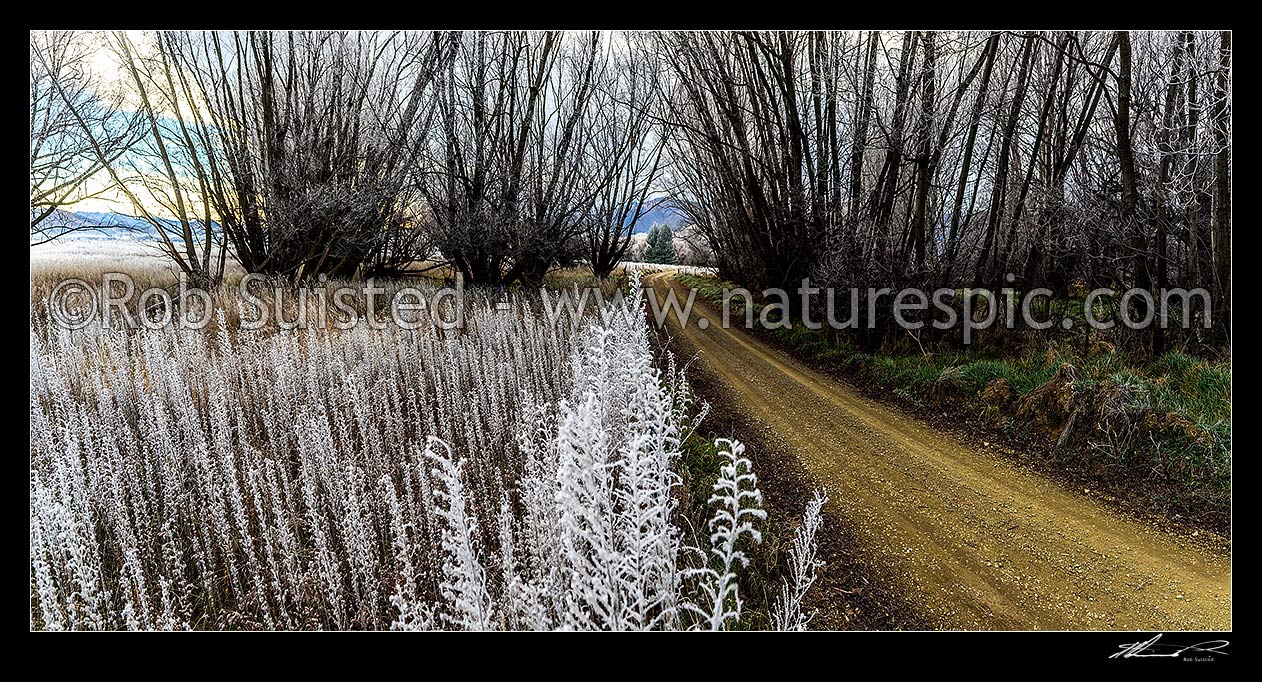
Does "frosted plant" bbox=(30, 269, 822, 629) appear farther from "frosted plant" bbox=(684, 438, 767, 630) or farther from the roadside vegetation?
the roadside vegetation

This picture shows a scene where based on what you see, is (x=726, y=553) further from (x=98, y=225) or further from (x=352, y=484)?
(x=98, y=225)

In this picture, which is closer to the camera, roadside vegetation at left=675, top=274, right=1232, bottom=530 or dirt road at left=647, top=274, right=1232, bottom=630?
dirt road at left=647, top=274, right=1232, bottom=630

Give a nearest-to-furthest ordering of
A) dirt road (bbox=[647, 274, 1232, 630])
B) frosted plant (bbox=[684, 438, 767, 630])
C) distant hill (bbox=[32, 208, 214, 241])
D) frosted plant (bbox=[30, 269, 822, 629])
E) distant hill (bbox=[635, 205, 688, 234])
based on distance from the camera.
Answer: frosted plant (bbox=[684, 438, 767, 630]) < frosted plant (bbox=[30, 269, 822, 629]) < dirt road (bbox=[647, 274, 1232, 630]) < distant hill (bbox=[32, 208, 214, 241]) < distant hill (bbox=[635, 205, 688, 234])

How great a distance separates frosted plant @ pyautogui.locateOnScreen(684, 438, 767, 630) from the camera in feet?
4.66

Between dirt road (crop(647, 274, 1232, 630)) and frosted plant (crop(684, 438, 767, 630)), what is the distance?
0.74m

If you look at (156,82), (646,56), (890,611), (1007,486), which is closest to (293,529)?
(890,611)

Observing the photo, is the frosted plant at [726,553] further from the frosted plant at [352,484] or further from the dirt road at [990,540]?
the dirt road at [990,540]

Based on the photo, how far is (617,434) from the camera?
112 inches

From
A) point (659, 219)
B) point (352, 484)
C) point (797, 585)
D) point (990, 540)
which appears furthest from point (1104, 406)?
point (659, 219)

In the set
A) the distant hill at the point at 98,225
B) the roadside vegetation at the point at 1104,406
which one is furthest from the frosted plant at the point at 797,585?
the distant hill at the point at 98,225

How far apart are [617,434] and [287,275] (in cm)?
266

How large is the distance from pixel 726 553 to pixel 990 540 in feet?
5.42

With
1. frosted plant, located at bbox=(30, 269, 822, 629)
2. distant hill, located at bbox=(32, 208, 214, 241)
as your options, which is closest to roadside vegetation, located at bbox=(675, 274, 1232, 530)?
frosted plant, located at bbox=(30, 269, 822, 629)

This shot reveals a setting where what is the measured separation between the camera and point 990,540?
2.67 meters
